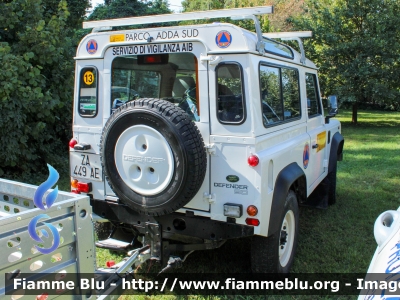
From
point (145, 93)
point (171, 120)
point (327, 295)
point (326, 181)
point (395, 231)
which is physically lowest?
point (327, 295)

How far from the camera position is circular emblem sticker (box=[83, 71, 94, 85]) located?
12.2 ft

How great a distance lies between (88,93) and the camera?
3.75 meters

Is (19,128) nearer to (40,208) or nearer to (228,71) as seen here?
(228,71)

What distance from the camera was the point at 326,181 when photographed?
5.94m

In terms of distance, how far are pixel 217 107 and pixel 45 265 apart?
5.87 ft

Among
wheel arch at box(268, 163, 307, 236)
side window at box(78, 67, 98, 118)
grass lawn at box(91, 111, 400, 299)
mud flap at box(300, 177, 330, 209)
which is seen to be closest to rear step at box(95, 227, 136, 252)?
grass lawn at box(91, 111, 400, 299)

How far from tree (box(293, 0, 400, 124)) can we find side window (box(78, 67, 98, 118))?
14048 millimetres

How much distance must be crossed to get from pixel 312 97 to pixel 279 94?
155cm

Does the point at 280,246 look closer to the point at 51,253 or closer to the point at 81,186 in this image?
the point at 81,186

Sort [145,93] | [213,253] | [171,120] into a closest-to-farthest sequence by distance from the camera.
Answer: [171,120], [145,93], [213,253]

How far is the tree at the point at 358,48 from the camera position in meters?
15.6

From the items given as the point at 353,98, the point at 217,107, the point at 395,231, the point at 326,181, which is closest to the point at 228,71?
the point at 217,107

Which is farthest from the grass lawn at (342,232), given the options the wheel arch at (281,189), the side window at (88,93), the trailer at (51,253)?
the side window at (88,93)

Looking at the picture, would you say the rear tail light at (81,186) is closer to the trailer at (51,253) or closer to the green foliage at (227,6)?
the trailer at (51,253)
